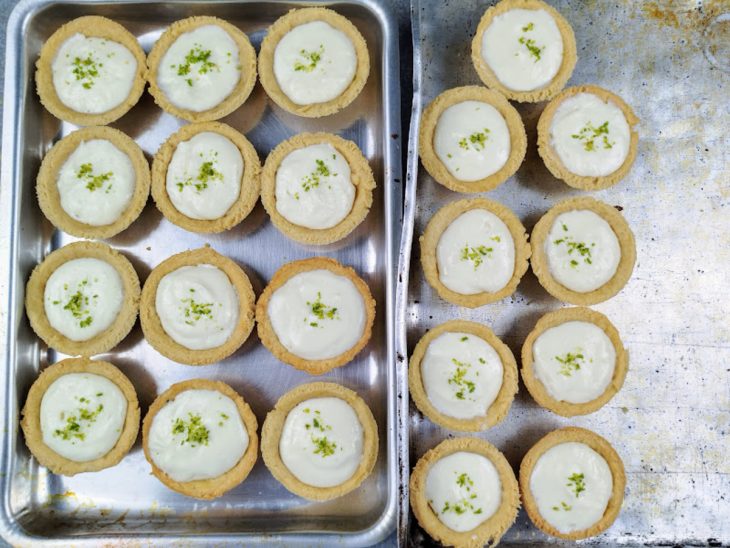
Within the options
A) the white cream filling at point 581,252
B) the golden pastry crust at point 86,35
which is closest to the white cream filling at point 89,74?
the golden pastry crust at point 86,35

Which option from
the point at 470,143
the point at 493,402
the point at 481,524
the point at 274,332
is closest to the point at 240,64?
the point at 470,143

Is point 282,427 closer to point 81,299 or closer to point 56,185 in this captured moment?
point 81,299

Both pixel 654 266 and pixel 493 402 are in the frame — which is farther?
pixel 654 266

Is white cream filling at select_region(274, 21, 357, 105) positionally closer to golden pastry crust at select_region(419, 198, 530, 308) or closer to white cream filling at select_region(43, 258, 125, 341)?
golden pastry crust at select_region(419, 198, 530, 308)

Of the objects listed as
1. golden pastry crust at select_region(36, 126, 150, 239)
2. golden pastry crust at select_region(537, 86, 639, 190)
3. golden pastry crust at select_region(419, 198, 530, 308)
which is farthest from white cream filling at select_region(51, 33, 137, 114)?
golden pastry crust at select_region(537, 86, 639, 190)

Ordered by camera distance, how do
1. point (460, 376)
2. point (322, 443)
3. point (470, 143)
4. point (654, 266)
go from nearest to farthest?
1. point (322, 443)
2. point (460, 376)
3. point (470, 143)
4. point (654, 266)
